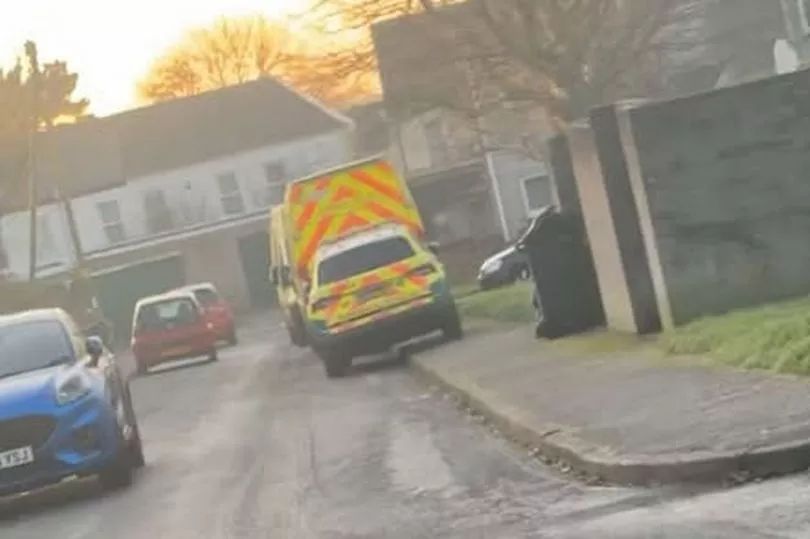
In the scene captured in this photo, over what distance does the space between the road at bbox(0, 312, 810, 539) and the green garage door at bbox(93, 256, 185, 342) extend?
4945 centimetres

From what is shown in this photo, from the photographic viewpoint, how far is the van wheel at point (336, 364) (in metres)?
30.0

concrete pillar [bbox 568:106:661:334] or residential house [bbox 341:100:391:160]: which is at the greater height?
residential house [bbox 341:100:391:160]

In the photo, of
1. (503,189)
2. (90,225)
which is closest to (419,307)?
(503,189)

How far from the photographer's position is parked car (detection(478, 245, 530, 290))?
50.4m

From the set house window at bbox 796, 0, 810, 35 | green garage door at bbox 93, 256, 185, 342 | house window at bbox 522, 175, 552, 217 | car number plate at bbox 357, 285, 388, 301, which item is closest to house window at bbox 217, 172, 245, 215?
green garage door at bbox 93, 256, 185, 342

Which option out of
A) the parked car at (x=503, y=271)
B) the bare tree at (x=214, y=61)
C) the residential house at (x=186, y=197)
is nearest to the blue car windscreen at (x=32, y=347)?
the parked car at (x=503, y=271)

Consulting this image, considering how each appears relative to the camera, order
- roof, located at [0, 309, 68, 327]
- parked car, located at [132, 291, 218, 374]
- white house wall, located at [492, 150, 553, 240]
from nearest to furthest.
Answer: roof, located at [0, 309, 68, 327] → parked car, located at [132, 291, 218, 374] → white house wall, located at [492, 150, 553, 240]

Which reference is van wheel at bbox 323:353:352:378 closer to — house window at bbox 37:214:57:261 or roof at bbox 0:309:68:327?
roof at bbox 0:309:68:327

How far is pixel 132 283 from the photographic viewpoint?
77188 millimetres

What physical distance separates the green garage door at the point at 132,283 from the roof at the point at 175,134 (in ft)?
13.2

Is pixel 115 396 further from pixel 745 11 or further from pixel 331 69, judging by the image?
pixel 745 11

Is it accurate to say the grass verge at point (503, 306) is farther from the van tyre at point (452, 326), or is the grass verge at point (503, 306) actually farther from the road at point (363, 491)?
the road at point (363, 491)

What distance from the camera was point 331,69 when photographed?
39625 mm

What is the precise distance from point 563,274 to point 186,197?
56.8 metres
